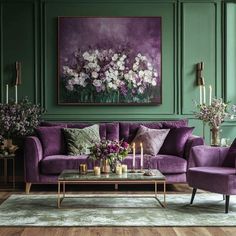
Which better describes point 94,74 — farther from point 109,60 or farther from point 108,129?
point 108,129

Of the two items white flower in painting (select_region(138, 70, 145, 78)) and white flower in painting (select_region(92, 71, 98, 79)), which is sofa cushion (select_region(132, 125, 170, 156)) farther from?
white flower in painting (select_region(92, 71, 98, 79))

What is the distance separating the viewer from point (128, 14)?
6973 millimetres

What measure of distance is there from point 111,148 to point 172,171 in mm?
1261

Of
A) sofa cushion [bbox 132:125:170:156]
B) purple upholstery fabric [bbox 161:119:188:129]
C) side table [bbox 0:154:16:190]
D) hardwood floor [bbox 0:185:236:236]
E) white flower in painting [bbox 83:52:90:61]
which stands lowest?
hardwood floor [bbox 0:185:236:236]

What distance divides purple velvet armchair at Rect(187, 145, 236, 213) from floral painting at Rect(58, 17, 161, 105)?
179 centimetres

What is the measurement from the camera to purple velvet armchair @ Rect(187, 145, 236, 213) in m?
4.66

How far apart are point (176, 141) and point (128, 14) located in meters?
1.98

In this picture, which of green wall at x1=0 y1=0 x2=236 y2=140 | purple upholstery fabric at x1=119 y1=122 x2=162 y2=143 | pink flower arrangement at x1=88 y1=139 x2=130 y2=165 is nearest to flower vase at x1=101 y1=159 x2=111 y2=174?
pink flower arrangement at x1=88 y1=139 x2=130 y2=165

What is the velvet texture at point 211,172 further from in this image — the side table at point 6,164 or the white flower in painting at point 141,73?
the side table at point 6,164

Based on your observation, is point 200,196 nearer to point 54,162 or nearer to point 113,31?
point 54,162

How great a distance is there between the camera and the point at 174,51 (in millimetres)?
6992

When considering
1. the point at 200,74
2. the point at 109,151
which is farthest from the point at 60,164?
the point at 200,74

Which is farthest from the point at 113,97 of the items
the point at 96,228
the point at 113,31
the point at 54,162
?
the point at 96,228

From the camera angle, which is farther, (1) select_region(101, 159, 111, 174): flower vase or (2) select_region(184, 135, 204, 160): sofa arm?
(2) select_region(184, 135, 204, 160): sofa arm
